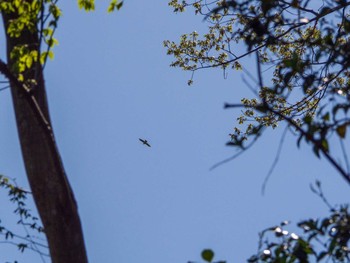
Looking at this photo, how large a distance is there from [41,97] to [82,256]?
1.13 meters

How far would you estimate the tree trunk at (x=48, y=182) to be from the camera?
14.4ft

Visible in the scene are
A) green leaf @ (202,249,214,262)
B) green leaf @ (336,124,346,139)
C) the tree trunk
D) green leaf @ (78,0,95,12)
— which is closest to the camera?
green leaf @ (336,124,346,139)

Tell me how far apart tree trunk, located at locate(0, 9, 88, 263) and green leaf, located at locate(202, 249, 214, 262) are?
1068mm

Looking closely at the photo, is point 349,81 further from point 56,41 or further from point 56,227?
point 56,227

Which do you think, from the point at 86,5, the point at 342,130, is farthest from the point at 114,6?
the point at 342,130

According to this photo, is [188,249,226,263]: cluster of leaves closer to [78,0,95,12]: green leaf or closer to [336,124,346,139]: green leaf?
[336,124,346,139]: green leaf

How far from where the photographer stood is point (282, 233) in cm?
406

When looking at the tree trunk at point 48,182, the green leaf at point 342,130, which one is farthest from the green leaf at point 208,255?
the tree trunk at point 48,182

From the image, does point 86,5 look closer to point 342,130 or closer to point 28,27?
point 28,27

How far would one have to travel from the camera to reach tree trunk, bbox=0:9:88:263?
14.4 feet

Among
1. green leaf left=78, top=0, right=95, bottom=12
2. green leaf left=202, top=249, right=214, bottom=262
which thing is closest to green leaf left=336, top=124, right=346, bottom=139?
green leaf left=202, top=249, right=214, bottom=262

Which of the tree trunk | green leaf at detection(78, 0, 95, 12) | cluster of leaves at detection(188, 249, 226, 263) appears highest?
green leaf at detection(78, 0, 95, 12)

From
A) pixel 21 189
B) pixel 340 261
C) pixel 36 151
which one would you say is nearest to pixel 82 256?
pixel 36 151

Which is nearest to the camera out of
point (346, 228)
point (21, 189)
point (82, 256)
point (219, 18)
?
point (346, 228)
